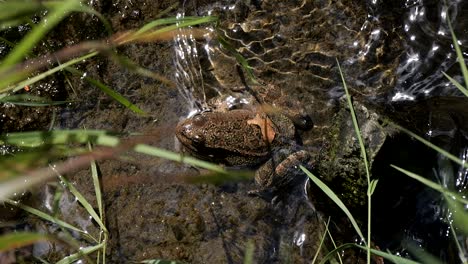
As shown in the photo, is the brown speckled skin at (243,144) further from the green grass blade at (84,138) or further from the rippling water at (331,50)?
the green grass blade at (84,138)

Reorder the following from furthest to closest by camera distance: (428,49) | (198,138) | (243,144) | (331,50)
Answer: (331,50)
(428,49)
(243,144)
(198,138)

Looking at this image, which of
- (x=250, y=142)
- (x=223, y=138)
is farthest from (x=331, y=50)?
(x=223, y=138)

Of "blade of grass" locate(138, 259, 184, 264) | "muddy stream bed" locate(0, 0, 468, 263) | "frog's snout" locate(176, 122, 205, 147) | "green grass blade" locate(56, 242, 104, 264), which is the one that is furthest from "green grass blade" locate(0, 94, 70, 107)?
"blade of grass" locate(138, 259, 184, 264)

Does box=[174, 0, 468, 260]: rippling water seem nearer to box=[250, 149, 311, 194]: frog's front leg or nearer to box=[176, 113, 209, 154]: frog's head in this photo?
box=[176, 113, 209, 154]: frog's head

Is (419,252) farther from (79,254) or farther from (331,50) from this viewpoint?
(79,254)

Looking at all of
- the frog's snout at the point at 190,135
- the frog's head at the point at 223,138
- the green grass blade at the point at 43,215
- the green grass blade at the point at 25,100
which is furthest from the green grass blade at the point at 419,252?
the green grass blade at the point at 25,100
